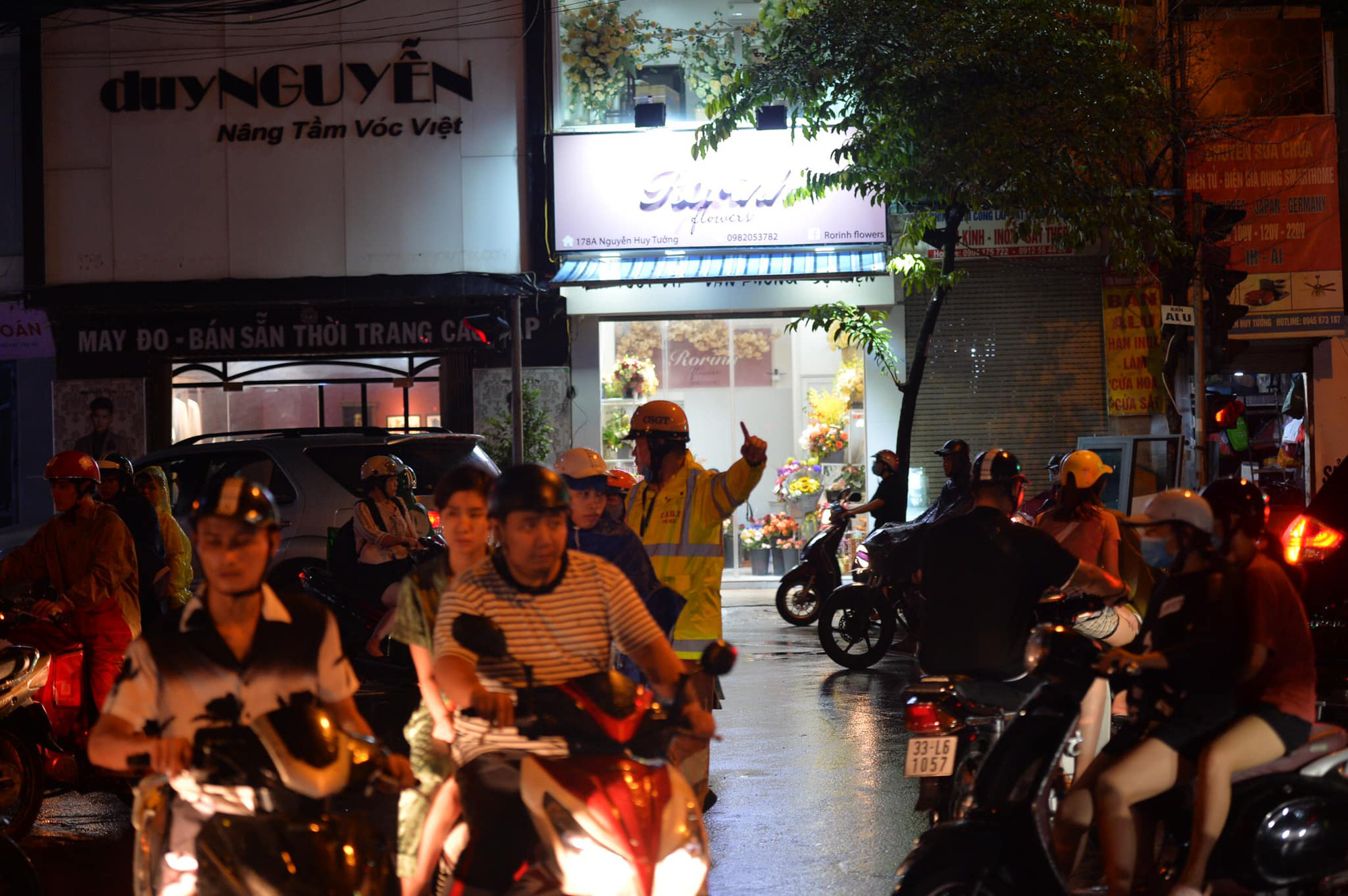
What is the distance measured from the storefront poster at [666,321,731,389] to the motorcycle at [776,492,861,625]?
218 inches

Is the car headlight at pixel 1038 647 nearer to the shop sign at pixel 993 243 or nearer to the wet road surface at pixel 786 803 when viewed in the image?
the wet road surface at pixel 786 803

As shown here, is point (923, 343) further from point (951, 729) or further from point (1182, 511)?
point (1182, 511)

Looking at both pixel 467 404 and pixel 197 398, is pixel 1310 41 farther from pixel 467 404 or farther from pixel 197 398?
pixel 197 398

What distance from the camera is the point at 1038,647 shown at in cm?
428

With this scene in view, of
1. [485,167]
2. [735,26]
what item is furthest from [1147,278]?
[485,167]

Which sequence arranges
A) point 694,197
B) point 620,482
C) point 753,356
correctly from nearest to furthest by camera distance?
point 620,482, point 694,197, point 753,356

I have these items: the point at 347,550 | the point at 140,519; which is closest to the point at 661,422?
the point at 347,550

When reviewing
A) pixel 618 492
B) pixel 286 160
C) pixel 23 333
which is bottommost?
pixel 618 492

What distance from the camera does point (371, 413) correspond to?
62.8 ft

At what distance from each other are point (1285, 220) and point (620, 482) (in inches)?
521

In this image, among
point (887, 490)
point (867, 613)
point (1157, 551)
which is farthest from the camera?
point (887, 490)

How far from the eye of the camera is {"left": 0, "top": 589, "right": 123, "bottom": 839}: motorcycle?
6.44 metres

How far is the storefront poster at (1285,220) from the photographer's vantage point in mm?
17734

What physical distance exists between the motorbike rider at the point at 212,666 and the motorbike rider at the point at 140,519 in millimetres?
5727
